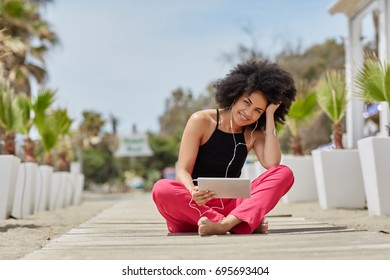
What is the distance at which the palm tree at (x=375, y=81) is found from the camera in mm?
6656

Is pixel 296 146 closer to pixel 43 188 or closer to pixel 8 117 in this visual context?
pixel 43 188

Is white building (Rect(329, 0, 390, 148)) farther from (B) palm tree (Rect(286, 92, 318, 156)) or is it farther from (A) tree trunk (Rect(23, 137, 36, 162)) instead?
(A) tree trunk (Rect(23, 137, 36, 162))

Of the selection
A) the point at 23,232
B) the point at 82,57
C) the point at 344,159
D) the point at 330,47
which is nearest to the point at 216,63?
the point at 330,47

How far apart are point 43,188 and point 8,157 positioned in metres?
2.74

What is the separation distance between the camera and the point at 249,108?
14.3ft

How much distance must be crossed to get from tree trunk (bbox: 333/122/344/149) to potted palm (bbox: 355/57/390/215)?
1.53 meters

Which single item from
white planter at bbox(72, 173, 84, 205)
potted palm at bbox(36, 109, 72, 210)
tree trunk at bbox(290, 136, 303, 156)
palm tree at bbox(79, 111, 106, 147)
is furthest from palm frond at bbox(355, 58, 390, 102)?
palm tree at bbox(79, 111, 106, 147)

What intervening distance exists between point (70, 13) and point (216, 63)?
260 inches

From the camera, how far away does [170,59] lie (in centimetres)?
4422

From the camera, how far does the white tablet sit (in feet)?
12.9

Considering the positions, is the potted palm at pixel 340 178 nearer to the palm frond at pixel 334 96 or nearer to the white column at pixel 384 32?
the palm frond at pixel 334 96

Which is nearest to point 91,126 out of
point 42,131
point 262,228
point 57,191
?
point 57,191

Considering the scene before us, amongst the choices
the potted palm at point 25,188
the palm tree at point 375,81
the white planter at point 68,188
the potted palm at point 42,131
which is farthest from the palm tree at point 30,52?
the palm tree at point 375,81
